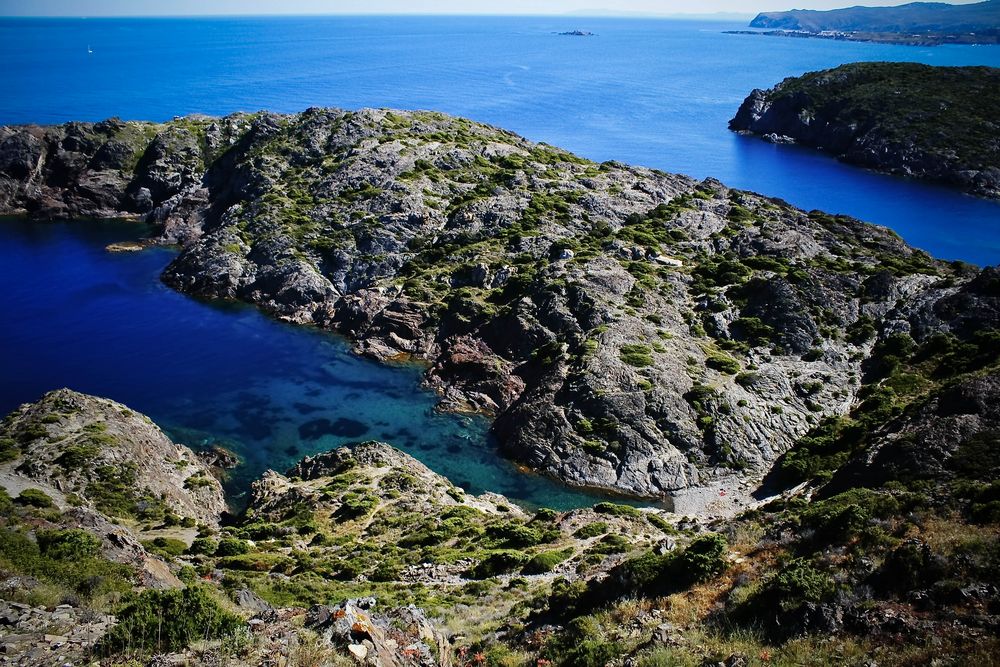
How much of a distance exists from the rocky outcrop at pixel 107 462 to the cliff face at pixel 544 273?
26.6 meters

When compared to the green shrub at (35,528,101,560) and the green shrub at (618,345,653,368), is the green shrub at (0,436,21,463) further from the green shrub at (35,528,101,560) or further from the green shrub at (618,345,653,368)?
the green shrub at (618,345,653,368)

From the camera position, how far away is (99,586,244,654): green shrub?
21.9m

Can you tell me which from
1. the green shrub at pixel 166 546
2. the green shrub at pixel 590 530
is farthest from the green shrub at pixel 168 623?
the green shrub at pixel 590 530

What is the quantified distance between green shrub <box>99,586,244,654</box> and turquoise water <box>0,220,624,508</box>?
117 ft

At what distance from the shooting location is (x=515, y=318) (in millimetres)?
78625

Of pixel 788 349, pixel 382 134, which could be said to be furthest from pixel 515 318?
pixel 382 134

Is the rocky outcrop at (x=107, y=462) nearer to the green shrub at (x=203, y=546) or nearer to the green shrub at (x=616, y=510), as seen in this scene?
the green shrub at (x=203, y=546)

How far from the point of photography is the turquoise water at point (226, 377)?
6375 cm

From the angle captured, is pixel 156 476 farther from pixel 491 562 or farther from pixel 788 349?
pixel 788 349

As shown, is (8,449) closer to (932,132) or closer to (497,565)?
(497,565)

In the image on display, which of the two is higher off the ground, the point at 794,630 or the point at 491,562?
the point at 794,630

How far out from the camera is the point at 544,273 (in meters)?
85.0

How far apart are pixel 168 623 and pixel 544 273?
219 ft

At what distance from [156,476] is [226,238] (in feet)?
195
